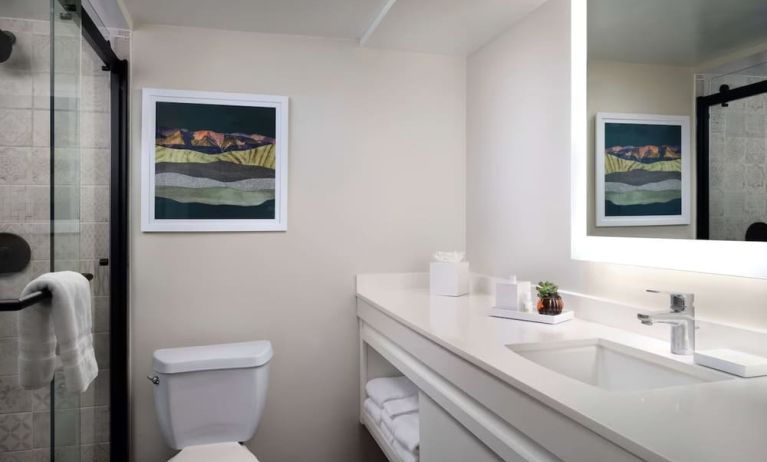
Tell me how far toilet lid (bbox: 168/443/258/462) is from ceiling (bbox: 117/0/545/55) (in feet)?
5.68

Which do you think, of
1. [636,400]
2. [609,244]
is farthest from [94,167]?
[636,400]

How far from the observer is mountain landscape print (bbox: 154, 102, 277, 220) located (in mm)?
2414

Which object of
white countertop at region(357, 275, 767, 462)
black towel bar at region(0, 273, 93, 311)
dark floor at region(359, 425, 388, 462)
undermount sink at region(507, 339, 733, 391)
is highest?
black towel bar at region(0, 273, 93, 311)

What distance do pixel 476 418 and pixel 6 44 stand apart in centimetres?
126

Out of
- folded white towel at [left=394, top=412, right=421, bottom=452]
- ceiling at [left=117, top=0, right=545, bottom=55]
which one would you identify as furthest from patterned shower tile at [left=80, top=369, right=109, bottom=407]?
ceiling at [left=117, top=0, right=545, bottom=55]

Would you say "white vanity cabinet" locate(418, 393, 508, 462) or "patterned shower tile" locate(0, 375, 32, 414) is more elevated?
"patterned shower tile" locate(0, 375, 32, 414)

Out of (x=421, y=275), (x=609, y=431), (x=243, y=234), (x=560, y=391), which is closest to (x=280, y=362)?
(x=243, y=234)

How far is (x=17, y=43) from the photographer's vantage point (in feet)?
3.62

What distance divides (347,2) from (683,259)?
1.53m

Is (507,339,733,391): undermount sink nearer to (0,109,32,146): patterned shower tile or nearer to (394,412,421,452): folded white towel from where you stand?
(394,412,421,452): folded white towel

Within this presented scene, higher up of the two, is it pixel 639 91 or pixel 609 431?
pixel 639 91

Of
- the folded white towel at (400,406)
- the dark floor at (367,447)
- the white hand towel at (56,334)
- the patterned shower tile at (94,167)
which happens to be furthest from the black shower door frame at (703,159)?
the patterned shower tile at (94,167)

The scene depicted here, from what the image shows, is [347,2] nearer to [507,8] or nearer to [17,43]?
[507,8]

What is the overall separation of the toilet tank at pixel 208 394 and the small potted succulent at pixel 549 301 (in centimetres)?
113
